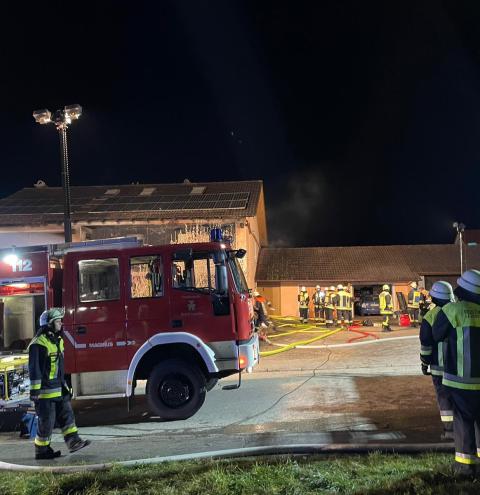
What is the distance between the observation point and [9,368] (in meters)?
6.38

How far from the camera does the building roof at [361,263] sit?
85.2 ft

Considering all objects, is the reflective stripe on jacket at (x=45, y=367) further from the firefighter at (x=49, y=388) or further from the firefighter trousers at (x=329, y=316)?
the firefighter trousers at (x=329, y=316)

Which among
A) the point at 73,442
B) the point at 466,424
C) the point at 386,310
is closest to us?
the point at 466,424

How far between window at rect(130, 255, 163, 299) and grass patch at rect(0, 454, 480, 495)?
2.63m

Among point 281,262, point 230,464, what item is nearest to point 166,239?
point 281,262

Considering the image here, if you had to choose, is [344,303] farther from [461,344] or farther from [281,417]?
[461,344]

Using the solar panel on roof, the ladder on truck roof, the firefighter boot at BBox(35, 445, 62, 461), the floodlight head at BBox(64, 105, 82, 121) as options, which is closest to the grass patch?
the firefighter boot at BBox(35, 445, 62, 461)

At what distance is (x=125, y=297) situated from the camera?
255 inches

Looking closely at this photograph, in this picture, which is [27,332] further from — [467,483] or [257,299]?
[257,299]

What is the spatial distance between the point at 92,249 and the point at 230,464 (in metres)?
3.73

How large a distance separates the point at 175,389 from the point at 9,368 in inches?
89.0

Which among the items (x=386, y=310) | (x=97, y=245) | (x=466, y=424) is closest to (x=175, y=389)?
(x=97, y=245)

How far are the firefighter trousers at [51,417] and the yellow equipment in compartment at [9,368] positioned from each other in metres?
1.21

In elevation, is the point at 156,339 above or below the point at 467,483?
above
